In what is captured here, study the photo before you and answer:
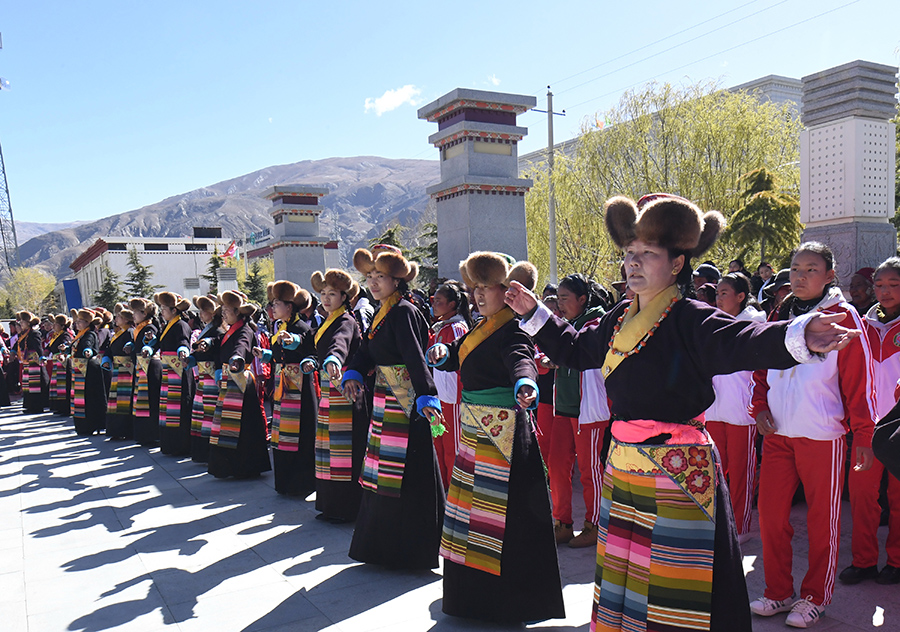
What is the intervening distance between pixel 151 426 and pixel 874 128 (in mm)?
9399

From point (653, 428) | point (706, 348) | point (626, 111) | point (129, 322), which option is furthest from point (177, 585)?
point (626, 111)

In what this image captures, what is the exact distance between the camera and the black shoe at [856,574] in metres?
3.79

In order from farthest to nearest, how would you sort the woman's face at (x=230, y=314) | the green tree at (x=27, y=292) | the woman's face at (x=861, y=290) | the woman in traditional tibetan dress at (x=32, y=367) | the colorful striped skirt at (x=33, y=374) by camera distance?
the green tree at (x=27, y=292)
the colorful striped skirt at (x=33, y=374)
the woman in traditional tibetan dress at (x=32, y=367)
the woman's face at (x=230, y=314)
the woman's face at (x=861, y=290)

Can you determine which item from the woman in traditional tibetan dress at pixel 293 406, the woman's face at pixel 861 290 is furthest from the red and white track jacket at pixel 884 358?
the woman in traditional tibetan dress at pixel 293 406

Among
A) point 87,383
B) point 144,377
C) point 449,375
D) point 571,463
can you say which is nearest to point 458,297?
point 449,375

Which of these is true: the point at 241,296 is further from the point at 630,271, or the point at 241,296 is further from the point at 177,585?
the point at 630,271

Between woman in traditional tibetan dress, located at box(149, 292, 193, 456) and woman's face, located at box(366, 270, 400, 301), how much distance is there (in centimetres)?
457

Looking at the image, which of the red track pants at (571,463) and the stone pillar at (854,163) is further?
the stone pillar at (854,163)

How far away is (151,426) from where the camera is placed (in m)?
9.20

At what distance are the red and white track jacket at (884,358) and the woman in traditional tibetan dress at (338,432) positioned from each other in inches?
141

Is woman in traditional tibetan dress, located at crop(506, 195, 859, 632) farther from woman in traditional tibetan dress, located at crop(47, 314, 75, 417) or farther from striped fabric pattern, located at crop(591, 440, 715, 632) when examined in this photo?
woman in traditional tibetan dress, located at crop(47, 314, 75, 417)

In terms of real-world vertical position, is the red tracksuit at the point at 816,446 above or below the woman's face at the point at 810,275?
below

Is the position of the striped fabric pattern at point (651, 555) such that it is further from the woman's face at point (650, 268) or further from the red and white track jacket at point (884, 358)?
the red and white track jacket at point (884, 358)

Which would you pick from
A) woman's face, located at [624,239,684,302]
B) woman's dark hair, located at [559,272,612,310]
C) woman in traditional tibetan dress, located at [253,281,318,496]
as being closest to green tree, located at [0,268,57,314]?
woman in traditional tibetan dress, located at [253,281,318,496]
